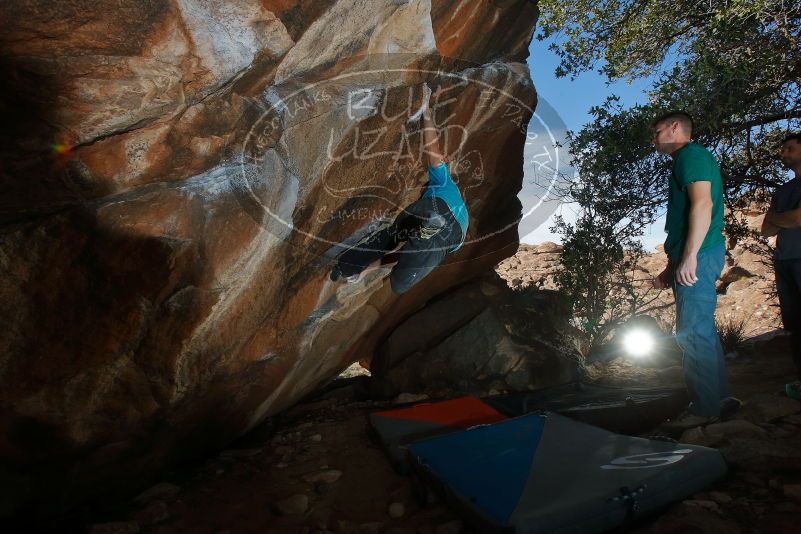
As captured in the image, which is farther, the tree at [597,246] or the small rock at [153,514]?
the tree at [597,246]

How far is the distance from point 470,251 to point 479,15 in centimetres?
275

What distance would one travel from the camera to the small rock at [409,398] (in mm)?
5075

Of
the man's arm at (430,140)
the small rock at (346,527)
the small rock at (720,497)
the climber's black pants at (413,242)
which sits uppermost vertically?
the man's arm at (430,140)

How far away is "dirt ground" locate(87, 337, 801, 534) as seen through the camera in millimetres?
2168

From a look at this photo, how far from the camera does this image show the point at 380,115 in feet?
11.6

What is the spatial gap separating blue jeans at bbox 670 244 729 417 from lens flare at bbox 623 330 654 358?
3.07m

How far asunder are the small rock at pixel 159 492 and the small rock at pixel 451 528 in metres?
1.98

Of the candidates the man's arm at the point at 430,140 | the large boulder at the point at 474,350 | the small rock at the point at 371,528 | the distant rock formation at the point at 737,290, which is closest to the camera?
the small rock at the point at 371,528

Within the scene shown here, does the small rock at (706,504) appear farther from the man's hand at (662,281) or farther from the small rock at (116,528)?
the small rock at (116,528)

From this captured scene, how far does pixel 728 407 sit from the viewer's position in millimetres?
3205

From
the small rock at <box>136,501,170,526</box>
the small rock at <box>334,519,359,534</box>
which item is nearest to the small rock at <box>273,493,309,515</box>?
the small rock at <box>334,519,359,534</box>

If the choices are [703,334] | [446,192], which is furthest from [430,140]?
[703,334]

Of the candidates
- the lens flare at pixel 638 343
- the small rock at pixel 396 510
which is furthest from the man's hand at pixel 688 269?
the lens flare at pixel 638 343

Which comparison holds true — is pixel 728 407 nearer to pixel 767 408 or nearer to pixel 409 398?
pixel 767 408
